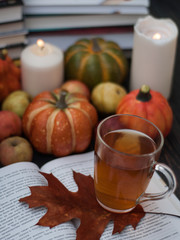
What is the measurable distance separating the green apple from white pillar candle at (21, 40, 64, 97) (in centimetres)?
6

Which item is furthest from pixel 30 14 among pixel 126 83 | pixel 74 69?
pixel 126 83

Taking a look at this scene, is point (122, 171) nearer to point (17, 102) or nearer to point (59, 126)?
point (59, 126)

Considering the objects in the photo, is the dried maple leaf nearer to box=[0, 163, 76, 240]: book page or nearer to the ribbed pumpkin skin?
box=[0, 163, 76, 240]: book page

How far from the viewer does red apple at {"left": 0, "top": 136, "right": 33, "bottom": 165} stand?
0.80 metres

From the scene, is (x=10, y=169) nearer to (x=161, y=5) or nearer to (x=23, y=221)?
(x=23, y=221)

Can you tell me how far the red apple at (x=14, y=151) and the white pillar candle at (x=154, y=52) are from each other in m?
0.41

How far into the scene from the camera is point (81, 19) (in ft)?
3.70

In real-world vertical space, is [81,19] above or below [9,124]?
above

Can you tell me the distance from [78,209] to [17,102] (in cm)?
38

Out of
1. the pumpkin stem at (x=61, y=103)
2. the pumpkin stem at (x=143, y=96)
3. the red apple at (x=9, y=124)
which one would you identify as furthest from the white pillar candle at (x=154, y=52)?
the red apple at (x=9, y=124)

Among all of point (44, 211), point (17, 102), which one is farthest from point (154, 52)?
point (44, 211)

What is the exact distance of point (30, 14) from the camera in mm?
1081

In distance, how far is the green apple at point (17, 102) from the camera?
944mm

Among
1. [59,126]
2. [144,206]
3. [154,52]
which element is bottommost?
[144,206]
